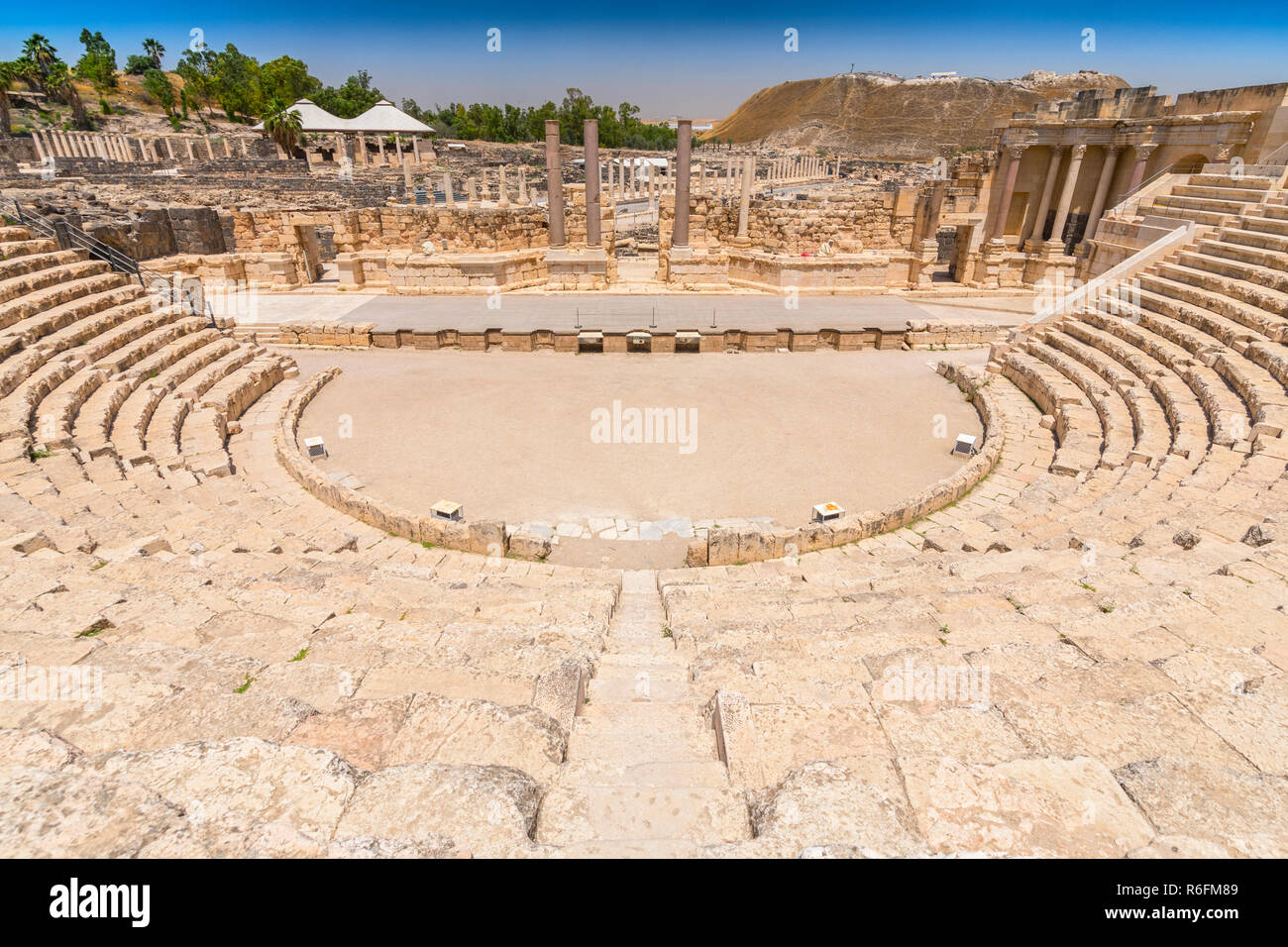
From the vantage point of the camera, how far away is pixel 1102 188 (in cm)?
2283

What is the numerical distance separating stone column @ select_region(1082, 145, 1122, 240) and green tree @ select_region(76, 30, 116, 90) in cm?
10064

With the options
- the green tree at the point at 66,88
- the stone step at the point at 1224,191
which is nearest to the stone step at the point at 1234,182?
the stone step at the point at 1224,191

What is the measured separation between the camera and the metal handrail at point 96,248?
1505cm

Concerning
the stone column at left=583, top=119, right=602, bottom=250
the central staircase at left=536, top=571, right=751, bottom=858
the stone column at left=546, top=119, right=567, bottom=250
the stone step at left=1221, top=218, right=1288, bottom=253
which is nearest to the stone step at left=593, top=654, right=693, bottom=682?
the central staircase at left=536, top=571, right=751, bottom=858

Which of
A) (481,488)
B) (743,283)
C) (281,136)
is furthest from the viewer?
(281,136)

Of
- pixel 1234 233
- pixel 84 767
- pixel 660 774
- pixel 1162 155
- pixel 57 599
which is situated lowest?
pixel 57 599

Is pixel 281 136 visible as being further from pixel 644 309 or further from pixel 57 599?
pixel 57 599

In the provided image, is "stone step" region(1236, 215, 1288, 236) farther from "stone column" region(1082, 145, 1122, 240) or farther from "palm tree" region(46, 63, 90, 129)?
"palm tree" region(46, 63, 90, 129)

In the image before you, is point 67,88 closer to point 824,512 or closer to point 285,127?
point 285,127

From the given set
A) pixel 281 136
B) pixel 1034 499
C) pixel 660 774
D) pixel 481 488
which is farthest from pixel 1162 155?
pixel 281 136

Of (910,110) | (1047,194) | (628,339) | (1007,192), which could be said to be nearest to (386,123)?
(628,339)

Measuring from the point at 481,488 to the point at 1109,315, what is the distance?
561 inches

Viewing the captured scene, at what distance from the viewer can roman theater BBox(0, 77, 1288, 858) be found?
2766mm

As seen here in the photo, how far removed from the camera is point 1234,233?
569 inches
